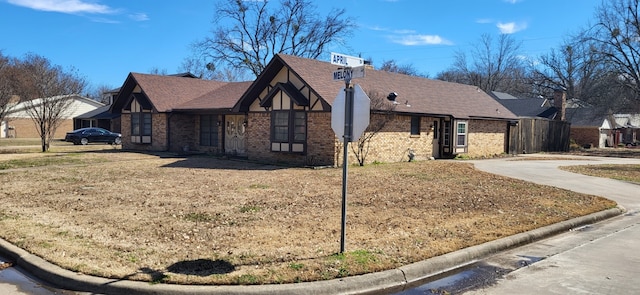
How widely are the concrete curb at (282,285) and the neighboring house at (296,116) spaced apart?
12.1m

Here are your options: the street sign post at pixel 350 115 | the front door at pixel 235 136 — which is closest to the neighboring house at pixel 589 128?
the front door at pixel 235 136

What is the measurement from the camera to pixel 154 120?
26.8 metres

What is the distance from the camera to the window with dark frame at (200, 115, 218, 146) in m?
25.4

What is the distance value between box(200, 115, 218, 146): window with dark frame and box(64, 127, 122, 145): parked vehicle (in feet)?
51.9

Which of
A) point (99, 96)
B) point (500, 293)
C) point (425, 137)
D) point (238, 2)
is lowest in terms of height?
point (500, 293)

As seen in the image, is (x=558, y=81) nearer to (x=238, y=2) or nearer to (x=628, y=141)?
(x=628, y=141)

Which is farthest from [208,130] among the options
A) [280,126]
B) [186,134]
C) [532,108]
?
[532,108]

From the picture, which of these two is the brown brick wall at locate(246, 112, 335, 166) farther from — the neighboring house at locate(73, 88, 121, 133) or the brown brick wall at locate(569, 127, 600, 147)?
the brown brick wall at locate(569, 127, 600, 147)

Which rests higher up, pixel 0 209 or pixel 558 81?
pixel 558 81

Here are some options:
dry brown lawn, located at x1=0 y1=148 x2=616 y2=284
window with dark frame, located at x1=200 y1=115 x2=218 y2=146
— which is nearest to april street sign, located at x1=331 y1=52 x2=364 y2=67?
dry brown lawn, located at x1=0 y1=148 x2=616 y2=284

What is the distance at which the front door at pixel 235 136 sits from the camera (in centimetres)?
2377

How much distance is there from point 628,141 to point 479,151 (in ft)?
132

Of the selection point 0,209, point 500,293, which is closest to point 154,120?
point 0,209

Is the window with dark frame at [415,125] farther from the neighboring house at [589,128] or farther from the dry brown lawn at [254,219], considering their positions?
the neighboring house at [589,128]
